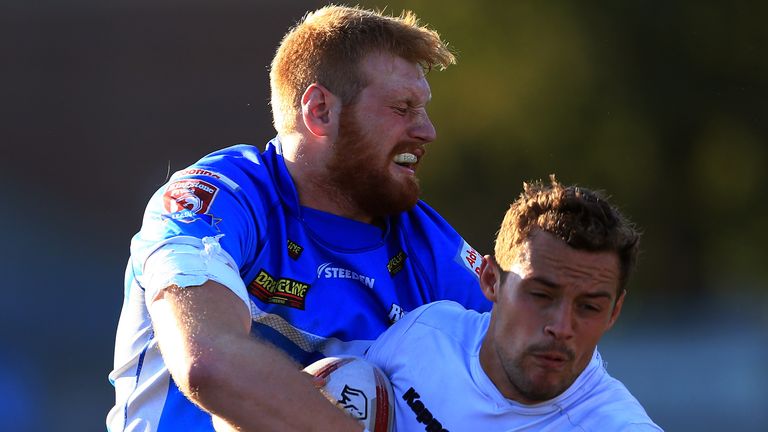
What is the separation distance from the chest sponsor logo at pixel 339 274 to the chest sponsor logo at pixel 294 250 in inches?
3.4

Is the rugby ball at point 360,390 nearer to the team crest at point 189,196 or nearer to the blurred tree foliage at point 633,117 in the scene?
the team crest at point 189,196

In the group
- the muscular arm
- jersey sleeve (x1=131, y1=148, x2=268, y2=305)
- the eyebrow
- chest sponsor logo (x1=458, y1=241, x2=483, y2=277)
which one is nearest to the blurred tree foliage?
chest sponsor logo (x1=458, y1=241, x2=483, y2=277)

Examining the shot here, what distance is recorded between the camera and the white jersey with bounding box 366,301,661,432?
3.23 m

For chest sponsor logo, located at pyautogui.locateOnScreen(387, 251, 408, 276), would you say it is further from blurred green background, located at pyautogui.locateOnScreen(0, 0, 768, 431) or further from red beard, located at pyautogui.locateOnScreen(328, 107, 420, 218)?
blurred green background, located at pyautogui.locateOnScreen(0, 0, 768, 431)

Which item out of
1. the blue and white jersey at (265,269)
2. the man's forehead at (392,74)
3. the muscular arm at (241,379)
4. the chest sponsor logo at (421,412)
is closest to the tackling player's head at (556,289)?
the chest sponsor logo at (421,412)

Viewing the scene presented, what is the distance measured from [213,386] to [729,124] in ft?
27.5

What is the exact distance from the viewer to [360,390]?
337 cm

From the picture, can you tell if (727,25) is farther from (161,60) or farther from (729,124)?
(161,60)

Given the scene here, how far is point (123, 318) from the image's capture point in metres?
3.92

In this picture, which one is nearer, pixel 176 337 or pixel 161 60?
pixel 176 337

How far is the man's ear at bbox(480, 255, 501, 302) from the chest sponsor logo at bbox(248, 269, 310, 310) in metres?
0.67

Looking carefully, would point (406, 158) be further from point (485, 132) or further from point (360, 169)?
point (485, 132)

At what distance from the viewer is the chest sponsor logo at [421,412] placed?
3338mm

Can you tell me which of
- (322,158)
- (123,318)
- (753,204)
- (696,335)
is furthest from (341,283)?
(753,204)
